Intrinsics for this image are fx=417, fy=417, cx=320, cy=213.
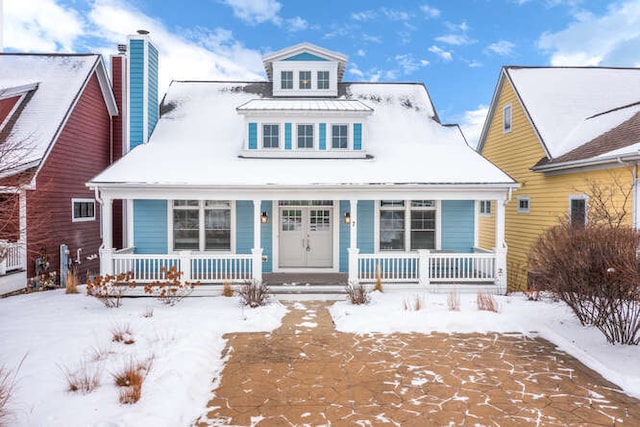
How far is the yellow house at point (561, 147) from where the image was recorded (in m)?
10.3

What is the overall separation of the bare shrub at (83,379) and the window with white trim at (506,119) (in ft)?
51.5

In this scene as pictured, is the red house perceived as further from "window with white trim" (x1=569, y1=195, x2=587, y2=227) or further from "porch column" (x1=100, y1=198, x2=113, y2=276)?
"window with white trim" (x1=569, y1=195, x2=587, y2=227)

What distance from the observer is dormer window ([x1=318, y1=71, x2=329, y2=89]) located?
1450 centimetres

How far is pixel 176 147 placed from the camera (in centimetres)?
1229

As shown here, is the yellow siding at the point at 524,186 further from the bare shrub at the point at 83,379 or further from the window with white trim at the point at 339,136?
the bare shrub at the point at 83,379

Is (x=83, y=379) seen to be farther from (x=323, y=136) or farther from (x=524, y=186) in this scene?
(x=524, y=186)

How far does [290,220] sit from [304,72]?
5.67m

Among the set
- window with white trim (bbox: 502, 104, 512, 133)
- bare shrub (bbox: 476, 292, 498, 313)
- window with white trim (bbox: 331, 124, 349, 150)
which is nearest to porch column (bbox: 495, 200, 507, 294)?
bare shrub (bbox: 476, 292, 498, 313)

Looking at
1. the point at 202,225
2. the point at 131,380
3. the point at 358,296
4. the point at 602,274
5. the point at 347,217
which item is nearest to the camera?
the point at 131,380

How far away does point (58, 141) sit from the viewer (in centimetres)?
1219

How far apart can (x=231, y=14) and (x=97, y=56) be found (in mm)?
14072

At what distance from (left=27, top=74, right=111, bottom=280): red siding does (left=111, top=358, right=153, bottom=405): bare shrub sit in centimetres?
679

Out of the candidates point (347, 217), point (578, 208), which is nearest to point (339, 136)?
point (347, 217)

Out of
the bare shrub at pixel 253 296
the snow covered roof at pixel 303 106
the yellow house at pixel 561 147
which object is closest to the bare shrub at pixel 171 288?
the bare shrub at pixel 253 296
